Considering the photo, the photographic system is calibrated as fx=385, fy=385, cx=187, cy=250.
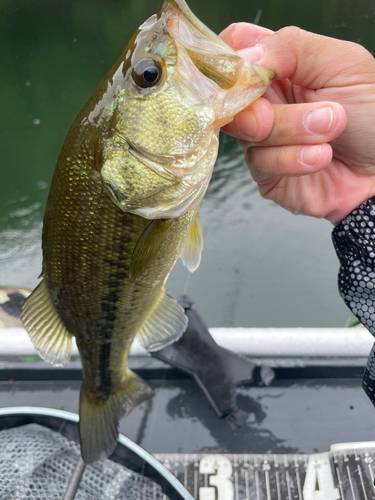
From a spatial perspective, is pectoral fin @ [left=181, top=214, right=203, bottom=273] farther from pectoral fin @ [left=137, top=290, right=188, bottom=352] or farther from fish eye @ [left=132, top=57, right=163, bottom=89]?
fish eye @ [left=132, top=57, right=163, bottom=89]

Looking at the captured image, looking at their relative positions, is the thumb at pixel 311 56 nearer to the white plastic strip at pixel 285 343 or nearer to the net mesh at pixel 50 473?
the white plastic strip at pixel 285 343

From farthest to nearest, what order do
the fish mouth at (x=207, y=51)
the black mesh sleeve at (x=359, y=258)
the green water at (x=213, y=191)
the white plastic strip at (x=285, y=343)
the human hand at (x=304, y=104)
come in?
the green water at (x=213, y=191) < the white plastic strip at (x=285, y=343) < the black mesh sleeve at (x=359, y=258) < the human hand at (x=304, y=104) < the fish mouth at (x=207, y=51)

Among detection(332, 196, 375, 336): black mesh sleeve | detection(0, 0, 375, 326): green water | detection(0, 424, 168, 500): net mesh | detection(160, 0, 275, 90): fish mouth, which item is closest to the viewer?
detection(160, 0, 275, 90): fish mouth

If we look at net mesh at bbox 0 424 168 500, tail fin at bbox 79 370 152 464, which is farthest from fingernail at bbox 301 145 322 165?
net mesh at bbox 0 424 168 500

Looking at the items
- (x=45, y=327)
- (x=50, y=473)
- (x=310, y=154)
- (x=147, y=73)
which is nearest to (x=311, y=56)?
(x=310, y=154)

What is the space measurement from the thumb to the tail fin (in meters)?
1.33

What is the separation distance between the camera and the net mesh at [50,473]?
1.61 m

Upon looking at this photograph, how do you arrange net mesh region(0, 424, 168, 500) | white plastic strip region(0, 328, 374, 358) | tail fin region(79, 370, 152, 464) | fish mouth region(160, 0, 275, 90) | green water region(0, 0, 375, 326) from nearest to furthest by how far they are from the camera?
1. fish mouth region(160, 0, 275, 90)
2. tail fin region(79, 370, 152, 464)
3. net mesh region(0, 424, 168, 500)
4. white plastic strip region(0, 328, 374, 358)
5. green water region(0, 0, 375, 326)

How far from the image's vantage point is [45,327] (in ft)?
4.57

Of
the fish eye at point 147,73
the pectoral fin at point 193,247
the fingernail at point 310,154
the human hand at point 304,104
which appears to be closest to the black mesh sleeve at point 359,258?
the human hand at point 304,104

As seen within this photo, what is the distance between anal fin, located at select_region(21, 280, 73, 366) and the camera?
53.4 inches

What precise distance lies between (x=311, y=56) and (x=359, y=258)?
2.30 ft

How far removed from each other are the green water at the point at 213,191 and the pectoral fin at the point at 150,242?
2.81 metres

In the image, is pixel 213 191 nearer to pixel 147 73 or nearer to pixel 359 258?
pixel 359 258
